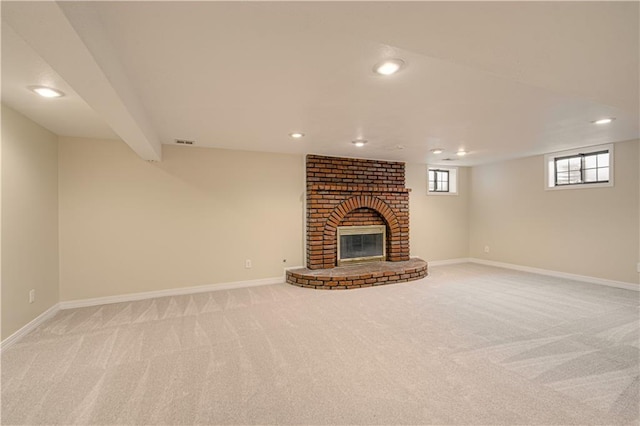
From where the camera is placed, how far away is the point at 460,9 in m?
1.09

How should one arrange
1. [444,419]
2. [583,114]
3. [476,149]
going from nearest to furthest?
[444,419] → [583,114] → [476,149]

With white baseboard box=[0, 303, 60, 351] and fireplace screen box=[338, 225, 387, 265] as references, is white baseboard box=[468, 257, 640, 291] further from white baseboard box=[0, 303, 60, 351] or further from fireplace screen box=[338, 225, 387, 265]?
white baseboard box=[0, 303, 60, 351]

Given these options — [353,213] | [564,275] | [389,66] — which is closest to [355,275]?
[353,213]

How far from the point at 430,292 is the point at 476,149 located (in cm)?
244

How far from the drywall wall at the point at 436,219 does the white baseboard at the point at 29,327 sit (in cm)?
581

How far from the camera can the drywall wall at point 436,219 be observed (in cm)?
600

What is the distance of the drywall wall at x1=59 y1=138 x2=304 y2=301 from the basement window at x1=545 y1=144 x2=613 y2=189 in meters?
4.60

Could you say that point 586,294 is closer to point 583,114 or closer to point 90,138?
point 583,114

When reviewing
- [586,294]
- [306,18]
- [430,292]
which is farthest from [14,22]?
[586,294]

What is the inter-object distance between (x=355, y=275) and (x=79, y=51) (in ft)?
13.0

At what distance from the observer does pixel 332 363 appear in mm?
2256

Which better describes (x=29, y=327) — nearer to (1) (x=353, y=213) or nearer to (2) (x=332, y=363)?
(2) (x=332, y=363)

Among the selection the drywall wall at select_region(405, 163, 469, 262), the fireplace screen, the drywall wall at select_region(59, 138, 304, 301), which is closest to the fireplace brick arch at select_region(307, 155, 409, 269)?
the fireplace screen

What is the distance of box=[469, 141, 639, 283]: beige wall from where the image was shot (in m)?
4.25
